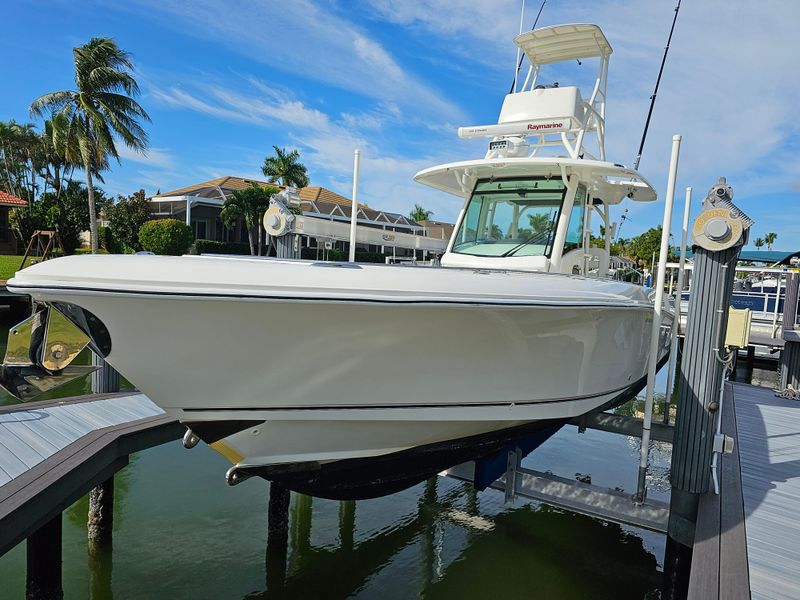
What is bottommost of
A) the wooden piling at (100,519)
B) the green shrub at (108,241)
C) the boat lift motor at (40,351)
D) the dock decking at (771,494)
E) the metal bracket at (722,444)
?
the wooden piling at (100,519)

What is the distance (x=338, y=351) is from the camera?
3.19 metres

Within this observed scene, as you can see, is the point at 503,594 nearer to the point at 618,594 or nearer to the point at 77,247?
the point at 618,594

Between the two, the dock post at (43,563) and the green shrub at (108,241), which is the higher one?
the green shrub at (108,241)

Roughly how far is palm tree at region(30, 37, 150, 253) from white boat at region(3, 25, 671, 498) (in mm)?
21352

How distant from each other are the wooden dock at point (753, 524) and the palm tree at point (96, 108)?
2246 cm

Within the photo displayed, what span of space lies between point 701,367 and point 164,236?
2400cm

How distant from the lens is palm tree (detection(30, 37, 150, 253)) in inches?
875

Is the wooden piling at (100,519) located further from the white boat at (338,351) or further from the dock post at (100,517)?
the white boat at (338,351)

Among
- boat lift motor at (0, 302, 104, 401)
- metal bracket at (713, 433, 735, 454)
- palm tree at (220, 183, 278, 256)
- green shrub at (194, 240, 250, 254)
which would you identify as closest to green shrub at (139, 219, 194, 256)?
green shrub at (194, 240, 250, 254)

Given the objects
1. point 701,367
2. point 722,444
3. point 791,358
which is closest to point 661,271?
point 701,367

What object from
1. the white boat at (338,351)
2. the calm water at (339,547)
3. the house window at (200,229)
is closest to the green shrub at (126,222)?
the house window at (200,229)

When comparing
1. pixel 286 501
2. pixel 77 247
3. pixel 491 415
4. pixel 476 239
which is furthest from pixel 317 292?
pixel 77 247

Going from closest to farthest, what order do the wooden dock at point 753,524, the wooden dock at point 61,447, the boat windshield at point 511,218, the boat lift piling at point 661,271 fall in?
1. the wooden dock at point 753,524
2. the wooden dock at point 61,447
3. the boat lift piling at point 661,271
4. the boat windshield at point 511,218

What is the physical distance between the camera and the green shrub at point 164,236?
80.4 ft
